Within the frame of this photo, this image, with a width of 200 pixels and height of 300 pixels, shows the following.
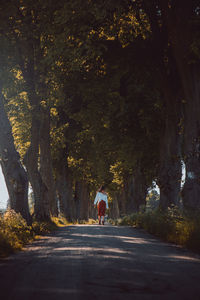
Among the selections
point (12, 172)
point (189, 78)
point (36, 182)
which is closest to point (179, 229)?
point (189, 78)

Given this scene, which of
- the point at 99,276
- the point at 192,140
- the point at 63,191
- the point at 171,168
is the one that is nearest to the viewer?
the point at 99,276

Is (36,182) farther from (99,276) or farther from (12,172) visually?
(99,276)

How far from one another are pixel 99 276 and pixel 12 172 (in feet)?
30.2

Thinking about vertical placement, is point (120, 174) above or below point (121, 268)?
above

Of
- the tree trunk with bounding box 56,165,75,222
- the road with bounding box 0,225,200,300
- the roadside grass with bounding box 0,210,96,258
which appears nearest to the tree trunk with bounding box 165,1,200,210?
the roadside grass with bounding box 0,210,96,258

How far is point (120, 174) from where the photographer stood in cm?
3553

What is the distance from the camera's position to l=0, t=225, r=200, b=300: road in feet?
14.1

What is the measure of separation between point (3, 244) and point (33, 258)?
1.28 meters

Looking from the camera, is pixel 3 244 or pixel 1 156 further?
pixel 1 156

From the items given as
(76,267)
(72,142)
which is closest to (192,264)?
(76,267)

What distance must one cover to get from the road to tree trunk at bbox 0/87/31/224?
245 inches

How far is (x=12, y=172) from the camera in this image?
13.9 meters

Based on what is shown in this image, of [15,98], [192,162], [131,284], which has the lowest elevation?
[131,284]

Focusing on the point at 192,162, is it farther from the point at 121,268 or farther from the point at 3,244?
the point at 121,268
